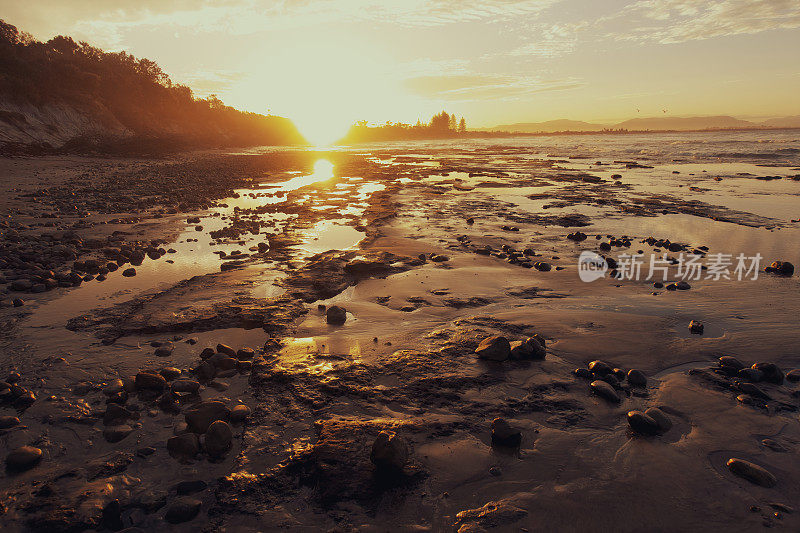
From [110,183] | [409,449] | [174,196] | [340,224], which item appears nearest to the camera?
[409,449]

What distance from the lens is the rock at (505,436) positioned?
11.4 feet

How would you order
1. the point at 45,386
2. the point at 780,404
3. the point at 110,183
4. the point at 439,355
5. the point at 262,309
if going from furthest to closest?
1. the point at 110,183
2. the point at 262,309
3. the point at 439,355
4. the point at 45,386
5. the point at 780,404

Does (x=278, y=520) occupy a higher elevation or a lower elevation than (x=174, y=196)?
lower

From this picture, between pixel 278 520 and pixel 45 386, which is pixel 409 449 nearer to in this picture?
pixel 278 520

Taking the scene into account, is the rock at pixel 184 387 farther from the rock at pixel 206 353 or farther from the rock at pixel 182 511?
the rock at pixel 182 511

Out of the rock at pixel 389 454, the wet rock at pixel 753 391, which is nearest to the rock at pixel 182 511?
the rock at pixel 389 454

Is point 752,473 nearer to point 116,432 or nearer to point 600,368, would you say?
point 600,368

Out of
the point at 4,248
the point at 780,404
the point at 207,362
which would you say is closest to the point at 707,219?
the point at 780,404

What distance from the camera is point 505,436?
3.47 meters

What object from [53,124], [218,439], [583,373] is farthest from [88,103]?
[583,373]

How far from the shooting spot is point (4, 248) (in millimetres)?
8648

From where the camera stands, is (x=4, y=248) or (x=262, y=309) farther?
(x=4, y=248)

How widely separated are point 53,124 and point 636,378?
170 ft

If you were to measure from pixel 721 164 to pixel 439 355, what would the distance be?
38.1m
